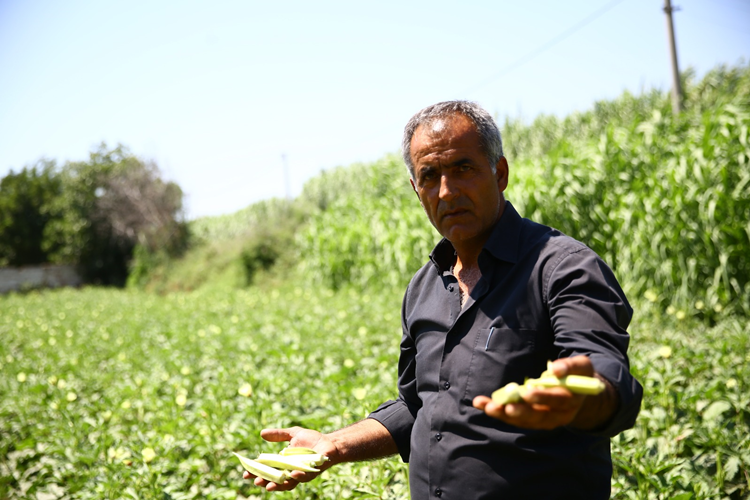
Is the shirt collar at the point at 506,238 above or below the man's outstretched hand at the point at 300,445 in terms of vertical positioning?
above

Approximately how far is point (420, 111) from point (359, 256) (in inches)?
370

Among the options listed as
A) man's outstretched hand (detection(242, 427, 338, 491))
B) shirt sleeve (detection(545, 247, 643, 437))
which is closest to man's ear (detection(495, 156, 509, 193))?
shirt sleeve (detection(545, 247, 643, 437))

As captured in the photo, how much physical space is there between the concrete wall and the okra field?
17197 millimetres

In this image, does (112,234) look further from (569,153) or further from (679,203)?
(679,203)

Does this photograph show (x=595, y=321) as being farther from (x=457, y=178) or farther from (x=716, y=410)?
(x=716, y=410)

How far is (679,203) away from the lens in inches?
203

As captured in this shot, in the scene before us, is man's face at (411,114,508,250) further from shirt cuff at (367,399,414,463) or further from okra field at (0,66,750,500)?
okra field at (0,66,750,500)

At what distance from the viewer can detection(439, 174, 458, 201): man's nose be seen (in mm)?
1438

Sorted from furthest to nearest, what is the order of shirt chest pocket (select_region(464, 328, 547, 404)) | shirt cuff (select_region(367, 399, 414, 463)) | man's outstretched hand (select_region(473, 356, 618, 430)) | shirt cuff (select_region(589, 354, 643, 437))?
shirt cuff (select_region(367, 399, 414, 463)) < shirt chest pocket (select_region(464, 328, 547, 404)) < shirt cuff (select_region(589, 354, 643, 437)) < man's outstretched hand (select_region(473, 356, 618, 430))

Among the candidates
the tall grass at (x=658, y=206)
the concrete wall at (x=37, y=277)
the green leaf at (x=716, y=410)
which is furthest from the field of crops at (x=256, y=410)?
the concrete wall at (x=37, y=277)

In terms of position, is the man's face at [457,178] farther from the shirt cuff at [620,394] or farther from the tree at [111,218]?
the tree at [111,218]

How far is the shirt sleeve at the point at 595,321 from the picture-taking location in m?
1.03

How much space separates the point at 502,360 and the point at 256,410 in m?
2.34

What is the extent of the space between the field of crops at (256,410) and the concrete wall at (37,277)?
22.0m
